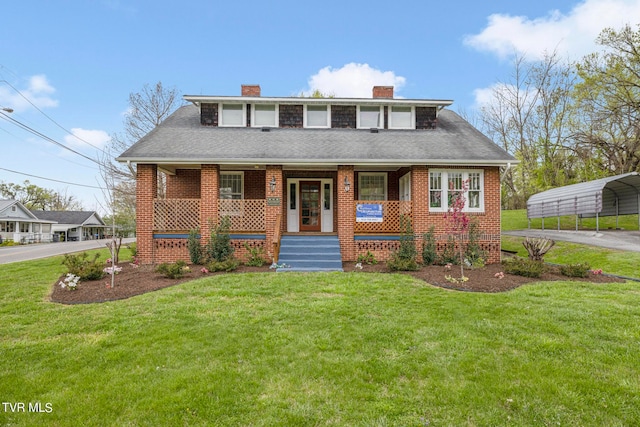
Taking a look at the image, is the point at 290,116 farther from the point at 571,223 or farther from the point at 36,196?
the point at 36,196

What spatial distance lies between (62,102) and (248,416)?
27.3m

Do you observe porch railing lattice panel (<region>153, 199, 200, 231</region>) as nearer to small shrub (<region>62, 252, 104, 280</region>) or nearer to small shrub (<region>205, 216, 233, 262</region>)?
small shrub (<region>205, 216, 233, 262</region>)

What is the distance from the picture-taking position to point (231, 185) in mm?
13602

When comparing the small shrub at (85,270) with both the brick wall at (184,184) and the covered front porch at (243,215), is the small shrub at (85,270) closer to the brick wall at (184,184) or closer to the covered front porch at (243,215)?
the covered front porch at (243,215)

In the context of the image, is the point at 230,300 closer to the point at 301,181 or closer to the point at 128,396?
the point at 128,396

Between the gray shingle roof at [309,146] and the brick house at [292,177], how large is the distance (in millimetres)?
36

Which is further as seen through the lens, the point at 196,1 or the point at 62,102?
the point at 62,102

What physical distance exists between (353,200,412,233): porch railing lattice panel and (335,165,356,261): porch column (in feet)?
0.81

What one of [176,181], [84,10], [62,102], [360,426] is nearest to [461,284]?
[360,426]

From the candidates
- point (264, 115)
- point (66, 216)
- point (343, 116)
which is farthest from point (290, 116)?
point (66, 216)

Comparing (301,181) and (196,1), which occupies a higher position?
(196,1)

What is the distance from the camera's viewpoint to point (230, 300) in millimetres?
6574

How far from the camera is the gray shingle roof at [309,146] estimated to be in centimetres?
1125

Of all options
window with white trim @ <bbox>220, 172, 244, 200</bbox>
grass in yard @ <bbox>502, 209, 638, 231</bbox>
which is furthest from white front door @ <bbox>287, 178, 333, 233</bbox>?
grass in yard @ <bbox>502, 209, 638, 231</bbox>
